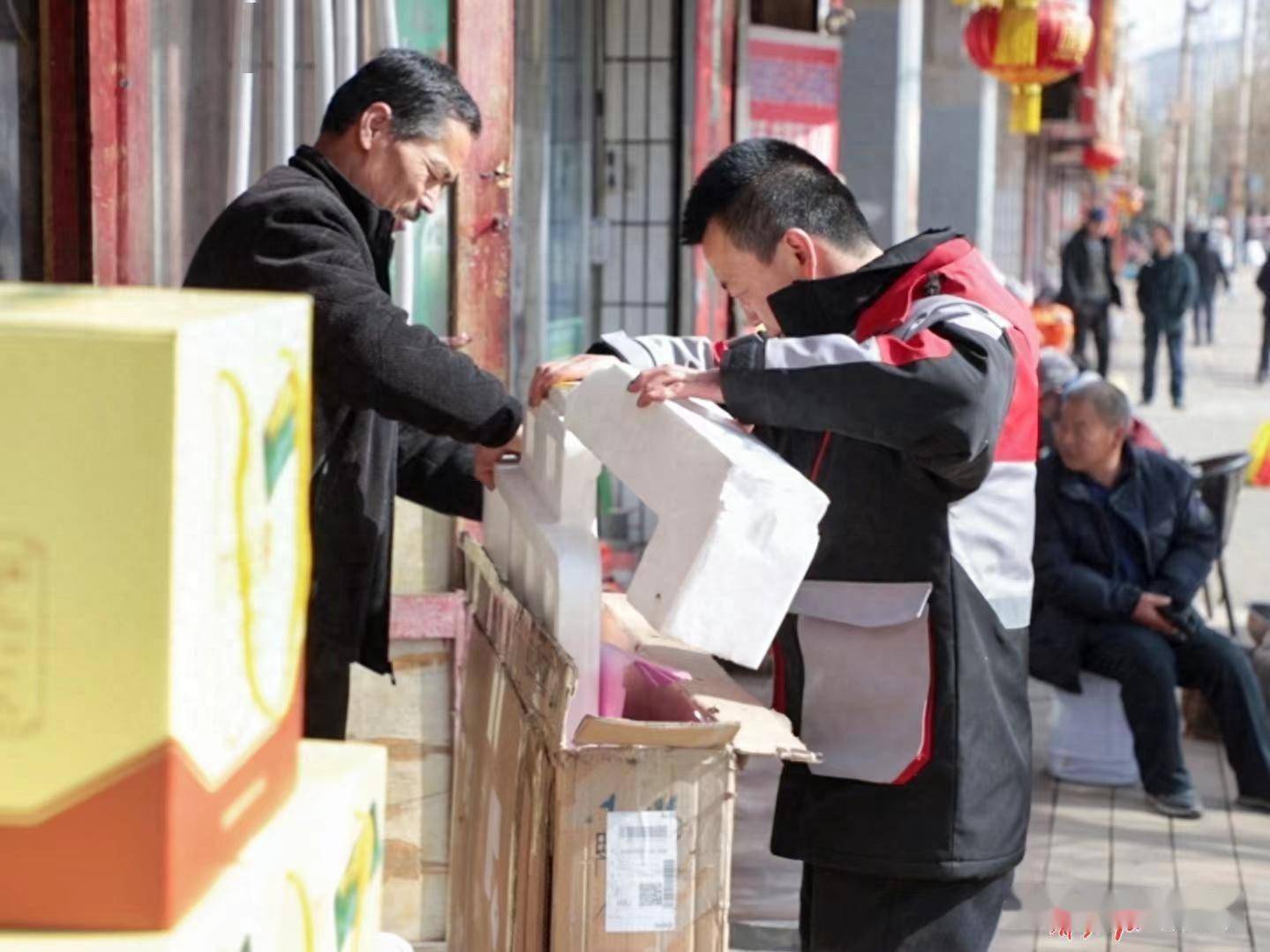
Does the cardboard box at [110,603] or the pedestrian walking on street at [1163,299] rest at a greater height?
the cardboard box at [110,603]

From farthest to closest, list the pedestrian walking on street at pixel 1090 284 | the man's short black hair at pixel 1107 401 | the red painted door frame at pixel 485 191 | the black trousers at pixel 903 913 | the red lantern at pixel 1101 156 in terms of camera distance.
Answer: the red lantern at pixel 1101 156 → the pedestrian walking on street at pixel 1090 284 → the man's short black hair at pixel 1107 401 → the red painted door frame at pixel 485 191 → the black trousers at pixel 903 913

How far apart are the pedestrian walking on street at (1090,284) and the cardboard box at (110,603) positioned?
1819cm

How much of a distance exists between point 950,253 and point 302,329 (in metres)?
1.25

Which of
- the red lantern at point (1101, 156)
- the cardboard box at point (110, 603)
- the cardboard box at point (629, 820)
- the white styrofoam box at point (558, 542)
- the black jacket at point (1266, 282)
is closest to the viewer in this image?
the cardboard box at point (110, 603)

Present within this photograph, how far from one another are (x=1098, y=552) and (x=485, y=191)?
2.95m

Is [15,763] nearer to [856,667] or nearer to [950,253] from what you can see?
[856,667]

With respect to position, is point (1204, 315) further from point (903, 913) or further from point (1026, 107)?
point (903, 913)

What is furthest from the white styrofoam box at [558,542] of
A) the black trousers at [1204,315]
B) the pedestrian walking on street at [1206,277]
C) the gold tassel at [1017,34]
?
the black trousers at [1204,315]

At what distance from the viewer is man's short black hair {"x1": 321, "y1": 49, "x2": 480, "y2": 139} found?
3602 mm

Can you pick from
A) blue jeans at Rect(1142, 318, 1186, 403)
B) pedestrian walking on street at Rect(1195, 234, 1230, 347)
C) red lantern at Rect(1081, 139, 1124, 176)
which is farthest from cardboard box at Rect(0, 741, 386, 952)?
red lantern at Rect(1081, 139, 1124, 176)

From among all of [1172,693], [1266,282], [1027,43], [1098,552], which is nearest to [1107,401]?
[1098,552]

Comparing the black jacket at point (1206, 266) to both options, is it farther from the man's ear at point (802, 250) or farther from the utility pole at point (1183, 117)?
the man's ear at point (802, 250)

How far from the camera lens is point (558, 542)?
2.89 metres

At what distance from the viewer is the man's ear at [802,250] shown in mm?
Result: 3002
